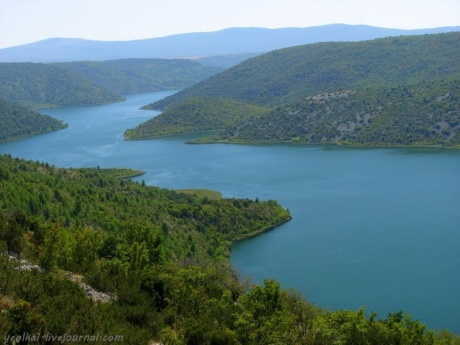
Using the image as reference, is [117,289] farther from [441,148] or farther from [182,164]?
[441,148]

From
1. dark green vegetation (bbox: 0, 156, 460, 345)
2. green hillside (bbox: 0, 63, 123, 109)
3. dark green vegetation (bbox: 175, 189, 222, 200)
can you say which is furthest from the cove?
green hillside (bbox: 0, 63, 123, 109)

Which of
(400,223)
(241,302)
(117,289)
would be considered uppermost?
(117,289)

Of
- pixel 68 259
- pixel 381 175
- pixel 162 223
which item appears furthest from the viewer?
pixel 381 175

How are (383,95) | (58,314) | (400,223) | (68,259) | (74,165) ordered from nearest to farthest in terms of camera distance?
(58,314) → (68,259) → (400,223) → (74,165) → (383,95)

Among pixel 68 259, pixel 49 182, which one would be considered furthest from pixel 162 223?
pixel 68 259

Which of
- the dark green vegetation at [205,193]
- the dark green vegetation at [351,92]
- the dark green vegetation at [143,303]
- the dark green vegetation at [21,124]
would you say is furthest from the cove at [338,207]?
the dark green vegetation at [21,124]
